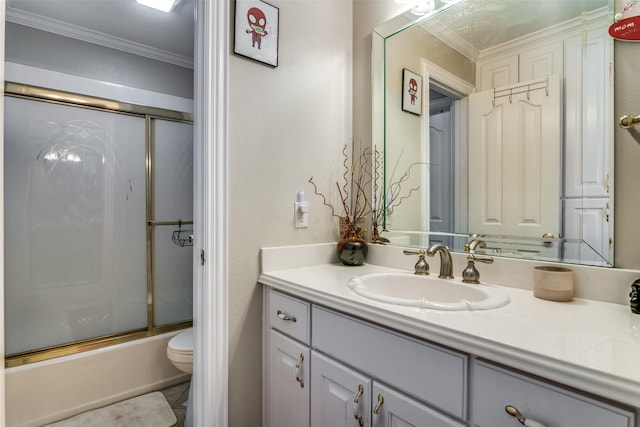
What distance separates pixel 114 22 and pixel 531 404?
279cm

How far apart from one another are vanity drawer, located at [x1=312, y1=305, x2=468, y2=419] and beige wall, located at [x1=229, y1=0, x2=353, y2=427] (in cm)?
40

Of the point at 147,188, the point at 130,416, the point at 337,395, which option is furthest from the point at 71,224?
the point at 337,395

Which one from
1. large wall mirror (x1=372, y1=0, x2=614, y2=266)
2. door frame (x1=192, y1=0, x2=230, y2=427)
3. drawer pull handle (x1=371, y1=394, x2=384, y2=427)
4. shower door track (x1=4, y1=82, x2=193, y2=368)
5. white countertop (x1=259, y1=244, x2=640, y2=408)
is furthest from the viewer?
shower door track (x1=4, y1=82, x2=193, y2=368)

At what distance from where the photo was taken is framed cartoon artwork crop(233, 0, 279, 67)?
1285 millimetres

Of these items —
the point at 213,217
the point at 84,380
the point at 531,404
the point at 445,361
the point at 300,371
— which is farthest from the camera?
the point at 84,380

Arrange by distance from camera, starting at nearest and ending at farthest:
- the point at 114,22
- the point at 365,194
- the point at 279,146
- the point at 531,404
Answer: the point at 531,404, the point at 279,146, the point at 365,194, the point at 114,22

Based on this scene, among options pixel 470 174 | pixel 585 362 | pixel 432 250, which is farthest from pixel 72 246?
pixel 585 362

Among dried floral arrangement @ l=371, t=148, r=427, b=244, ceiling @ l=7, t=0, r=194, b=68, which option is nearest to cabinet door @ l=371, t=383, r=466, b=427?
dried floral arrangement @ l=371, t=148, r=427, b=244

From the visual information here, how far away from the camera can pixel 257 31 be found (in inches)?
52.2

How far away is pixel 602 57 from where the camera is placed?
37.1 inches

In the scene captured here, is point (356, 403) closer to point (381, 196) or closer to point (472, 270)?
point (472, 270)

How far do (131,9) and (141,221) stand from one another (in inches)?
54.2

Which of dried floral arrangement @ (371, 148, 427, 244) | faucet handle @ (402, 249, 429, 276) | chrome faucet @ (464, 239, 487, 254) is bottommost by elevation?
faucet handle @ (402, 249, 429, 276)

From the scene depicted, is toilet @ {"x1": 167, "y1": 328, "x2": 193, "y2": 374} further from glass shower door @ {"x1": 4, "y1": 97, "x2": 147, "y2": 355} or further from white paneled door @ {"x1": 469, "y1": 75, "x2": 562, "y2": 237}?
white paneled door @ {"x1": 469, "y1": 75, "x2": 562, "y2": 237}
